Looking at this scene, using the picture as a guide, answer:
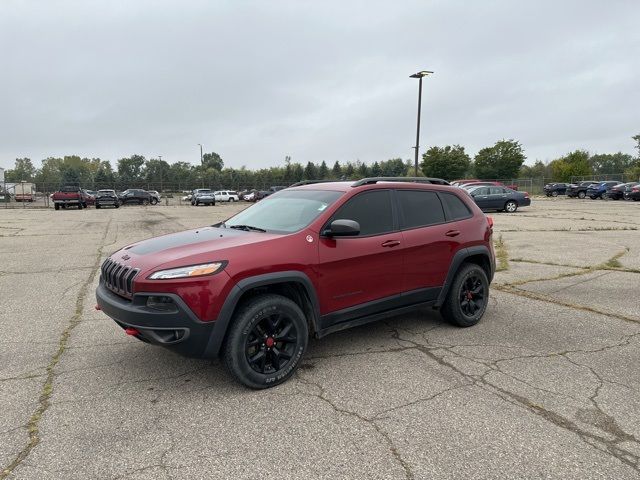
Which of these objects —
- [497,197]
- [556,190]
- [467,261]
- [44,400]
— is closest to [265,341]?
[44,400]

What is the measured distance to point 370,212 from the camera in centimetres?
450

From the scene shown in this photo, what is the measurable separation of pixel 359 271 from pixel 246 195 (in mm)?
54861

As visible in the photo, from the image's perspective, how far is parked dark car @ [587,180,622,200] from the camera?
132ft

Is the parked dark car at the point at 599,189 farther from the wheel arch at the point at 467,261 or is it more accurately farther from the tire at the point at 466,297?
the tire at the point at 466,297

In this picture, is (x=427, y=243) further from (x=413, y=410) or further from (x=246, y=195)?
(x=246, y=195)

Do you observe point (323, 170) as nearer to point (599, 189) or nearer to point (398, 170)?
point (398, 170)

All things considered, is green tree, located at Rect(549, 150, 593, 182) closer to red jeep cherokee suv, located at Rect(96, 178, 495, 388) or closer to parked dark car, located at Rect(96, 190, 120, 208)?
parked dark car, located at Rect(96, 190, 120, 208)

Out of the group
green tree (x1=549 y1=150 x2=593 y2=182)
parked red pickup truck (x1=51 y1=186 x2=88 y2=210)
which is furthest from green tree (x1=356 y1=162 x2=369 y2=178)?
parked red pickup truck (x1=51 y1=186 x2=88 y2=210)

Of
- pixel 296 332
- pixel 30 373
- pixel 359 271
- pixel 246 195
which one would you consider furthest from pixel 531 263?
pixel 246 195

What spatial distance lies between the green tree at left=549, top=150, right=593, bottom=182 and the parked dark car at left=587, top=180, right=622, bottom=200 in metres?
25.8

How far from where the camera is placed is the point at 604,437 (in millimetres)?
2992

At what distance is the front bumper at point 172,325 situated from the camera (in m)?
3.34

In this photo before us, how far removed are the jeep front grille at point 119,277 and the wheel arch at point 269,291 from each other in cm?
75

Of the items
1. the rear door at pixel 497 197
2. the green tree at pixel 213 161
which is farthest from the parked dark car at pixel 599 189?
the green tree at pixel 213 161
